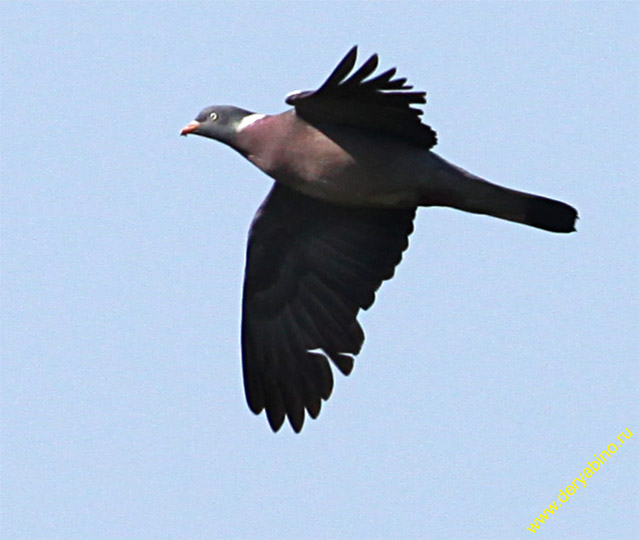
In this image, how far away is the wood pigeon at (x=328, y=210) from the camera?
29.5ft

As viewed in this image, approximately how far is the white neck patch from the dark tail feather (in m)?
1.58

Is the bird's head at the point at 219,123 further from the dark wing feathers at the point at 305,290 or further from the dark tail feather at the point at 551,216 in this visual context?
the dark tail feather at the point at 551,216

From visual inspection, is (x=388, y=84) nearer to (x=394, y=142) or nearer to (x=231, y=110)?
(x=394, y=142)

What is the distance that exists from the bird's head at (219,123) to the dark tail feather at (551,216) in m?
1.69

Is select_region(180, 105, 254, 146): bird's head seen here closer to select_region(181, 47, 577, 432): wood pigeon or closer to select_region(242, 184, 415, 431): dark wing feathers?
select_region(181, 47, 577, 432): wood pigeon

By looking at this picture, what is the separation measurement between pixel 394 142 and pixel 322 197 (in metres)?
0.50

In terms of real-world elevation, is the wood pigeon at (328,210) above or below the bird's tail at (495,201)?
below

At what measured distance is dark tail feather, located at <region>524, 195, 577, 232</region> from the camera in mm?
9258

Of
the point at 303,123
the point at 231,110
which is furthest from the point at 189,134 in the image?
the point at 303,123

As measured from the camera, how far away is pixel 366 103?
8.84 metres

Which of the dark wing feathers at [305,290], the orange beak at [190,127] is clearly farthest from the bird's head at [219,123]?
the dark wing feathers at [305,290]

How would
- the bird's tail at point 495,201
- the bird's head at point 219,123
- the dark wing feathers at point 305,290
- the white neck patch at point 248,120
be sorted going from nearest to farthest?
the bird's tail at point 495,201, the white neck patch at point 248,120, the bird's head at point 219,123, the dark wing feathers at point 305,290

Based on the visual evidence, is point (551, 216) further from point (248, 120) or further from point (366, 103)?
point (248, 120)

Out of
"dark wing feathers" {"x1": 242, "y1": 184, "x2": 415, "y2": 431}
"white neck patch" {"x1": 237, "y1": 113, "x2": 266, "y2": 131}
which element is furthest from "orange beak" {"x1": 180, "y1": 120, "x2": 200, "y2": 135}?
"dark wing feathers" {"x1": 242, "y1": 184, "x2": 415, "y2": 431}
